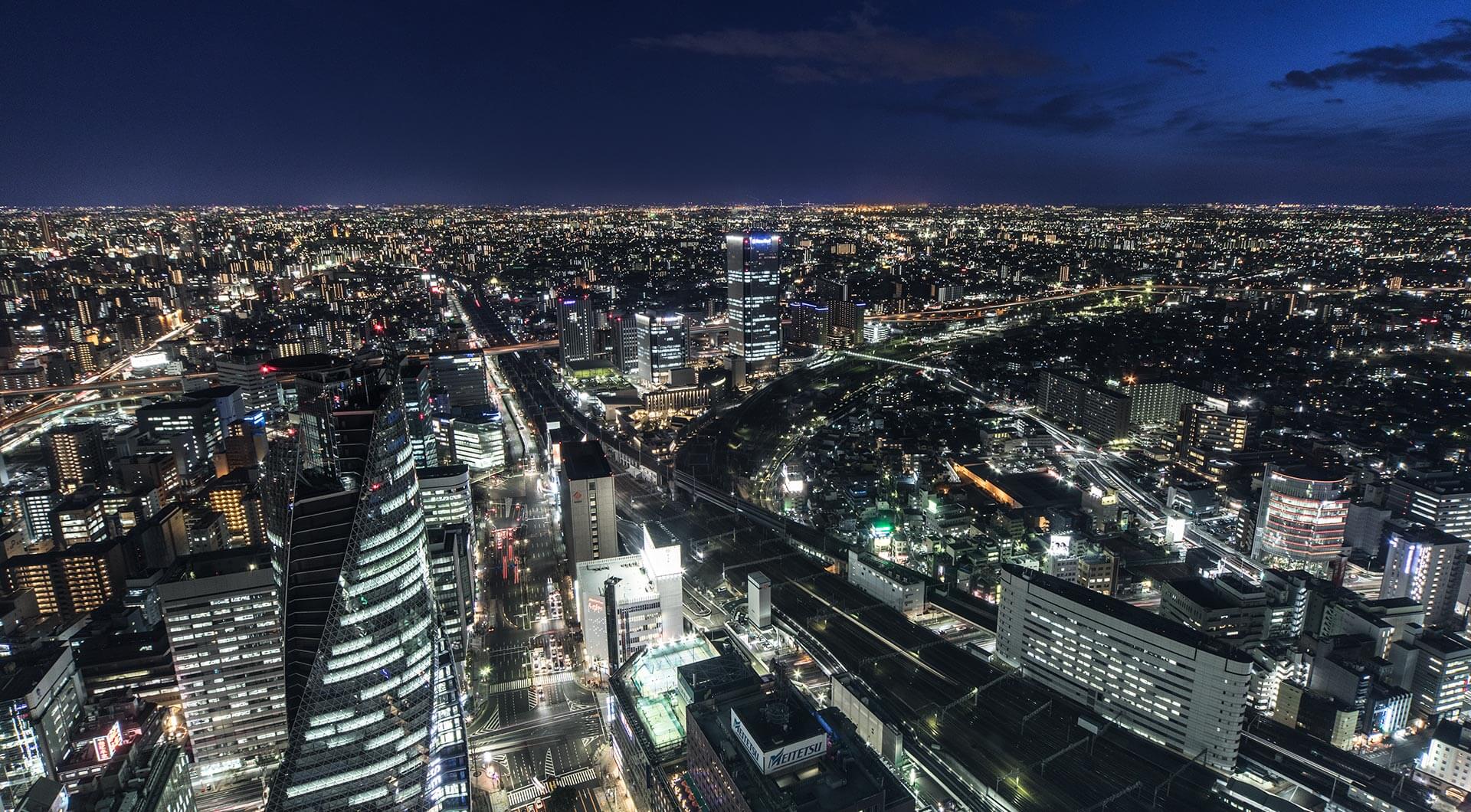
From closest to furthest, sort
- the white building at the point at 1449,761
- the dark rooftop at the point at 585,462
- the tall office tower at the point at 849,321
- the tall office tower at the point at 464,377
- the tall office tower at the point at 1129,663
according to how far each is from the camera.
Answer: the white building at the point at 1449,761, the tall office tower at the point at 1129,663, the dark rooftop at the point at 585,462, the tall office tower at the point at 464,377, the tall office tower at the point at 849,321

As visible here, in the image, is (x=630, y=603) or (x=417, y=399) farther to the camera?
(x=630, y=603)

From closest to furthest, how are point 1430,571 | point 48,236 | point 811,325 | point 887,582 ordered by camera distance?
point 1430,571 < point 887,582 < point 48,236 < point 811,325

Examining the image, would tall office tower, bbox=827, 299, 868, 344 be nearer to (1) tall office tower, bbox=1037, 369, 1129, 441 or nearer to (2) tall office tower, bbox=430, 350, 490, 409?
(1) tall office tower, bbox=1037, 369, 1129, 441

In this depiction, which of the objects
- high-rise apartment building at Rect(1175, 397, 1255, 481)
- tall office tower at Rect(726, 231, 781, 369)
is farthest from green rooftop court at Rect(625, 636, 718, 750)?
tall office tower at Rect(726, 231, 781, 369)

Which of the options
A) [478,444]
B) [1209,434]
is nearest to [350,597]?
[478,444]

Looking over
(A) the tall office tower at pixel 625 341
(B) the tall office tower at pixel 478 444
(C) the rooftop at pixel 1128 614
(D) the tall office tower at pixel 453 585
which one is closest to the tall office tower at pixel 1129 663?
(C) the rooftop at pixel 1128 614

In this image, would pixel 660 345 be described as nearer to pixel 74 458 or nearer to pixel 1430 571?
pixel 74 458

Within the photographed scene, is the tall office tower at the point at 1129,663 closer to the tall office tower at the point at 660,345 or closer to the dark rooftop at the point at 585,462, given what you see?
the dark rooftop at the point at 585,462
